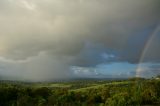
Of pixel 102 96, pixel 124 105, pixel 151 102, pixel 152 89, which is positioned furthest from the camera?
pixel 102 96

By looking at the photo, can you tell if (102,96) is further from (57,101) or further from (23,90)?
(23,90)

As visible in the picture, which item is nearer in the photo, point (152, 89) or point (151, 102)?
point (151, 102)

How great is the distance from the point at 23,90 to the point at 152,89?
6420 cm

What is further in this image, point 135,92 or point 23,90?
point 23,90

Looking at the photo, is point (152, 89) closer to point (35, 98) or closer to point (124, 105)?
point (124, 105)

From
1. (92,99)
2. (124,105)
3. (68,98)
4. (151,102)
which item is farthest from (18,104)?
(151,102)

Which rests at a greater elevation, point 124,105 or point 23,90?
point 23,90

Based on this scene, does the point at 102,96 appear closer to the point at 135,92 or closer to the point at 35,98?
the point at 135,92

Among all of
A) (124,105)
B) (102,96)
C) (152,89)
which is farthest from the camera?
(102,96)

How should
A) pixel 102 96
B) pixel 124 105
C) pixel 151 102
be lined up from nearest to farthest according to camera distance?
1. pixel 124 105
2. pixel 151 102
3. pixel 102 96

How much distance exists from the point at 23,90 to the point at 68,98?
2469 centimetres

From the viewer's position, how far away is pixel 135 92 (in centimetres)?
13088

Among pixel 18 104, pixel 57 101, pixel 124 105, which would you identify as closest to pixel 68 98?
pixel 57 101

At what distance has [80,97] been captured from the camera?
476 ft
